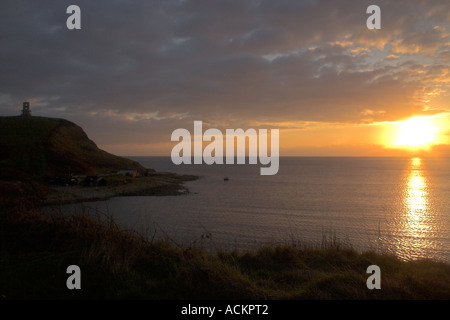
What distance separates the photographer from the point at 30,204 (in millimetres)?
10375

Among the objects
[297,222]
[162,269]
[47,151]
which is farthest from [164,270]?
[47,151]

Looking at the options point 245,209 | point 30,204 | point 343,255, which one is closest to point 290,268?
A: point 343,255

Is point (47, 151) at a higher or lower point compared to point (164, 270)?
higher

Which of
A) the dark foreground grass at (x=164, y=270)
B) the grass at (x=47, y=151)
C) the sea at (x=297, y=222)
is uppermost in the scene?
the grass at (x=47, y=151)

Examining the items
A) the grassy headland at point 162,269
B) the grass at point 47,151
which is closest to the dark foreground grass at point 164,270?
the grassy headland at point 162,269

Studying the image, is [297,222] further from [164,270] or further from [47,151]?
[47,151]

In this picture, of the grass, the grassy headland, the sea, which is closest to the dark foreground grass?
the grassy headland

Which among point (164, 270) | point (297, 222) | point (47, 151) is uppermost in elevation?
point (47, 151)

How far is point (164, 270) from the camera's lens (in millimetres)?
7000

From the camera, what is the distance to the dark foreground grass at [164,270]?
19.5 feet

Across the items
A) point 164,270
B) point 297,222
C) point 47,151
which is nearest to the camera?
point 164,270

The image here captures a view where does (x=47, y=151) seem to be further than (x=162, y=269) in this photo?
Yes

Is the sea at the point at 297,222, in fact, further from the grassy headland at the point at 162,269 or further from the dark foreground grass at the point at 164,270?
the dark foreground grass at the point at 164,270
